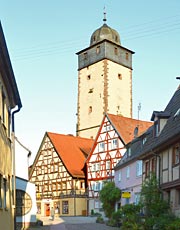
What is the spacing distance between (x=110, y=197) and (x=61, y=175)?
1664 centimetres

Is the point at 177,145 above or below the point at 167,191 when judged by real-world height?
above

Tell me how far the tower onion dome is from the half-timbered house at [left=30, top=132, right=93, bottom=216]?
18.3 meters

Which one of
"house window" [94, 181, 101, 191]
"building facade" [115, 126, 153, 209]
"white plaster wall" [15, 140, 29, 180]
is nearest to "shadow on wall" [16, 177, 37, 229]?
"white plaster wall" [15, 140, 29, 180]

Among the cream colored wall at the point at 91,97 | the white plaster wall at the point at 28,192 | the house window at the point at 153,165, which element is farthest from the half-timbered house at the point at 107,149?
the house window at the point at 153,165

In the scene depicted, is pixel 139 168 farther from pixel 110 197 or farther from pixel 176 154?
pixel 176 154

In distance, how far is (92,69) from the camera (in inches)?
2731

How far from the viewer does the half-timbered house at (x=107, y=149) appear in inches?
1937

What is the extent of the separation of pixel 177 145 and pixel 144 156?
6075 mm

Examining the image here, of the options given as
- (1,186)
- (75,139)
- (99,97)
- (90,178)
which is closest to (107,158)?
(90,178)

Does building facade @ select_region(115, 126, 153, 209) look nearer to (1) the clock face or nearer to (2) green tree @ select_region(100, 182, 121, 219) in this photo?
(2) green tree @ select_region(100, 182, 121, 219)

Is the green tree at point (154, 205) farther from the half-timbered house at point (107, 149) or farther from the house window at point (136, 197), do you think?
the half-timbered house at point (107, 149)

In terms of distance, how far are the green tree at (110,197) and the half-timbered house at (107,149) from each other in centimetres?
711

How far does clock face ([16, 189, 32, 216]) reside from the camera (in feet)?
94.2

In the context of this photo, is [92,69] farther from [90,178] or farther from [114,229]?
[114,229]
